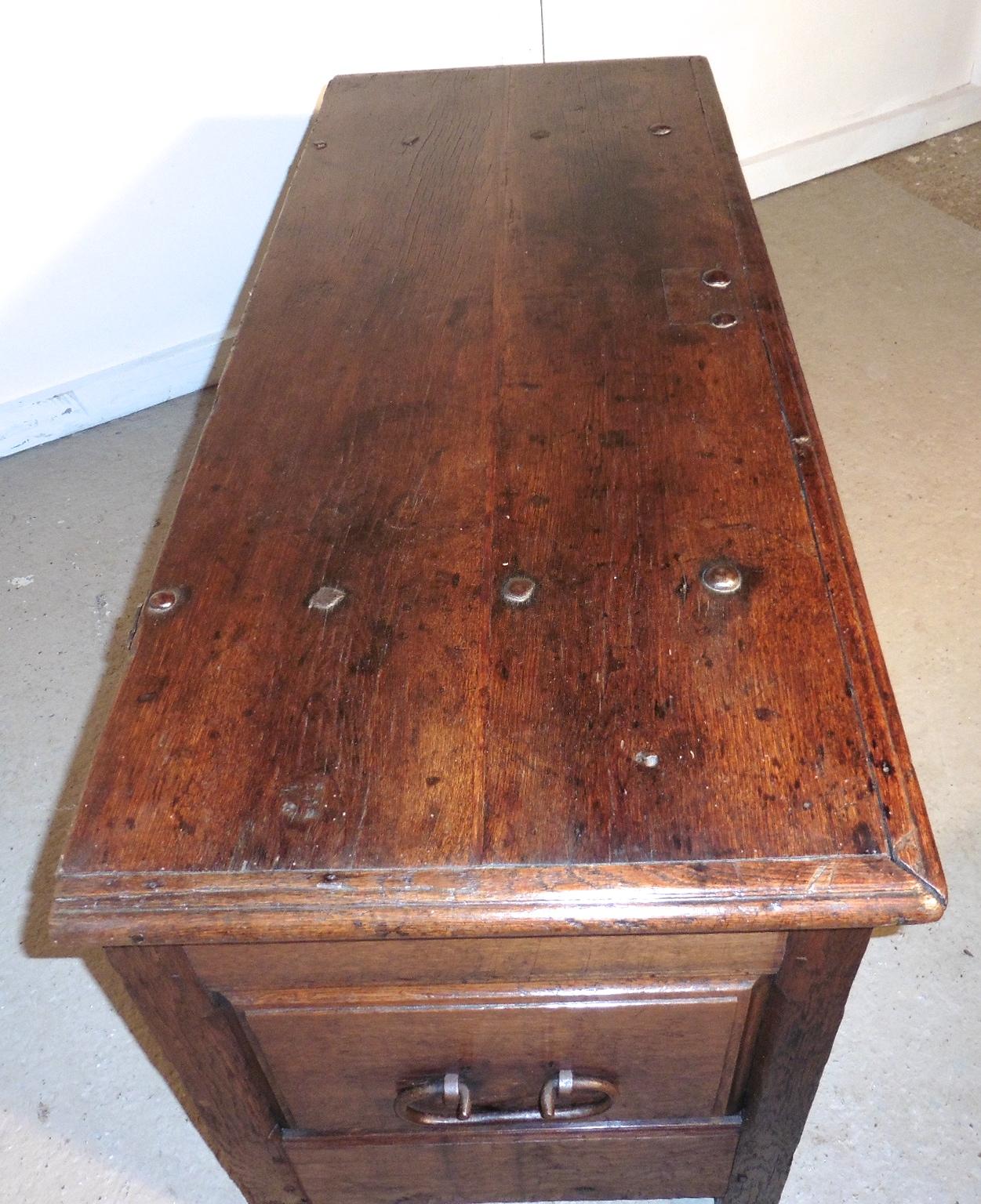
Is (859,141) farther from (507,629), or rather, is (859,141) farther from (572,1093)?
(572,1093)

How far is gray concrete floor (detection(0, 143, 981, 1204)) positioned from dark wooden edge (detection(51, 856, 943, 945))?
604 mm

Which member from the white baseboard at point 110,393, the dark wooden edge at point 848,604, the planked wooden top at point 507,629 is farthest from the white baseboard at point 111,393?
the dark wooden edge at point 848,604

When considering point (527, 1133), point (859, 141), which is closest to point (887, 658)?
point (527, 1133)

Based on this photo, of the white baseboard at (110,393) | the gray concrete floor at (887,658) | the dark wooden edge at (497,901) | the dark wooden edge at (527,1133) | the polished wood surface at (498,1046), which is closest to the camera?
the dark wooden edge at (497,901)

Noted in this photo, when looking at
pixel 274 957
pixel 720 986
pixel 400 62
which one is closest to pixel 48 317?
pixel 400 62

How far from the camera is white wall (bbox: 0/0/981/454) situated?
5.65ft

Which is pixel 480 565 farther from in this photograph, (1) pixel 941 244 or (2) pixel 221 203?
(1) pixel 941 244

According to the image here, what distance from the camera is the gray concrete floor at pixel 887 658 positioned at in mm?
1099

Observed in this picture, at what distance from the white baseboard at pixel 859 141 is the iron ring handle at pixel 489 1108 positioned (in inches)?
85.7

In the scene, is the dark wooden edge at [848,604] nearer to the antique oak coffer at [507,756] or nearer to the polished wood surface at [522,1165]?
the antique oak coffer at [507,756]

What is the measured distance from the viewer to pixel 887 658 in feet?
4.84

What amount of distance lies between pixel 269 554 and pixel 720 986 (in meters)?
0.48

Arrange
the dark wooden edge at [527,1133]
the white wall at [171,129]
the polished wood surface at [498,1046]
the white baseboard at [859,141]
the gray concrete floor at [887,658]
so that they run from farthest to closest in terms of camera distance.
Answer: the white baseboard at [859,141], the white wall at [171,129], the gray concrete floor at [887,658], the dark wooden edge at [527,1133], the polished wood surface at [498,1046]

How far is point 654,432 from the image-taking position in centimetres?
92
